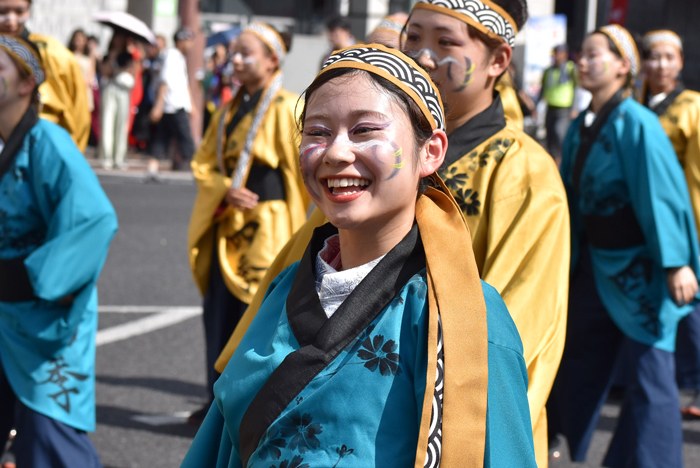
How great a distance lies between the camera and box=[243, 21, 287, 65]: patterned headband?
16.7 feet

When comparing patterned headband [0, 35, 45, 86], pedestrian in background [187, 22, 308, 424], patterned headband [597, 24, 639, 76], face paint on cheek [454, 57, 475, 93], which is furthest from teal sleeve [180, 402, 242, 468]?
patterned headband [597, 24, 639, 76]

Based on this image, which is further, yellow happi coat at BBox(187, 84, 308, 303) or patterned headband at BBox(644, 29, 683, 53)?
patterned headband at BBox(644, 29, 683, 53)

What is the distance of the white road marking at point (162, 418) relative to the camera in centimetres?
486

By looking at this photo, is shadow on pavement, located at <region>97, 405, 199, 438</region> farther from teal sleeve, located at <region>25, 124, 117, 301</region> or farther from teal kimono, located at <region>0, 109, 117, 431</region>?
teal sleeve, located at <region>25, 124, 117, 301</region>

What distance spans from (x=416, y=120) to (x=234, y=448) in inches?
28.7

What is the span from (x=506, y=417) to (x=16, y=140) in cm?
246

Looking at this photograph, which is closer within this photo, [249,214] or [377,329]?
[377,329]

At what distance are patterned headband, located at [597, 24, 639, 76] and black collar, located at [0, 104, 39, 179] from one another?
101 inches

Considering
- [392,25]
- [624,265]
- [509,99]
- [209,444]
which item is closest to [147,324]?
[392,25]

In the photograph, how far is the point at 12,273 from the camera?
3453 mm

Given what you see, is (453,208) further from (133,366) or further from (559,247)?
(133,366)

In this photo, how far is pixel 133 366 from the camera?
18.8 ft

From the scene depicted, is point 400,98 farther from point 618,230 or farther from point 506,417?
point 618,230

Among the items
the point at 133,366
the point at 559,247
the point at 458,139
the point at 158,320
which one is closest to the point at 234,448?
the point at 559,247
